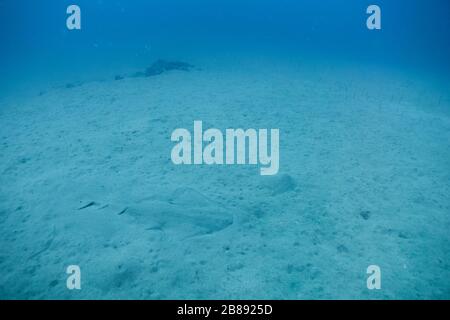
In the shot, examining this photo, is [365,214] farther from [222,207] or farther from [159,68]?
[159,68]

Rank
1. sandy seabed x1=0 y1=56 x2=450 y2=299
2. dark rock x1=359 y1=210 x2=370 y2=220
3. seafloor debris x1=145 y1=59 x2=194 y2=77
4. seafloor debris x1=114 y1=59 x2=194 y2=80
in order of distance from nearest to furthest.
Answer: sandy seabed x1=0 y1=56 x2=450 y2=299 → dark rock x1=359 y1=210 x2=370 y2=220 → seafloor debris x1=114 y1=59 x2=194 y2=80 → seafloor debris x1=145 y1=59 x2=194 y2=77

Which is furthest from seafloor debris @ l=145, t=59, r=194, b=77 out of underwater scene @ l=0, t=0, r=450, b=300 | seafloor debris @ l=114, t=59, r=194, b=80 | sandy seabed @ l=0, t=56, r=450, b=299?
sandy seabed @ l=0, t=56, r=450, b=299

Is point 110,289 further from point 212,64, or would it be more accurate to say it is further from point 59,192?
point 212,64

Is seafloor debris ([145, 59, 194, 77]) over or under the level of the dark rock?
over

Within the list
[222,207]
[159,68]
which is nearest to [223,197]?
[222,207]

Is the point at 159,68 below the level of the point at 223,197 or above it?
above

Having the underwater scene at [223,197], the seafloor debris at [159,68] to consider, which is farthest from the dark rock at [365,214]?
the seafloor debris at [159,68]

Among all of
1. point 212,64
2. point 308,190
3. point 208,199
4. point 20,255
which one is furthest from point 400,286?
point 212,64

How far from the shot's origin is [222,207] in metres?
3.71

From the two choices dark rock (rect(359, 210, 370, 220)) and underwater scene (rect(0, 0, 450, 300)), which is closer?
underwater scene (rect(0, 0, 450, 300))

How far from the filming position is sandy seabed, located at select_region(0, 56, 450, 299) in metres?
2.81

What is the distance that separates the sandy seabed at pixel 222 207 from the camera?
2.81 metres

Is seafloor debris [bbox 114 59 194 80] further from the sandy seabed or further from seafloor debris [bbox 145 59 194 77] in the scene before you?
the sandy seabed

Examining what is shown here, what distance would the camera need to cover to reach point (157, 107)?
717 cm
